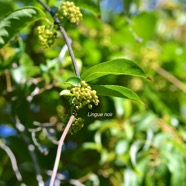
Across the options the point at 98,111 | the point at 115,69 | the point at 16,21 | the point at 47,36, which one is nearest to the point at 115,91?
the point at 115,69

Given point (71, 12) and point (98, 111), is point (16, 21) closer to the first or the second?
point (71, 12)

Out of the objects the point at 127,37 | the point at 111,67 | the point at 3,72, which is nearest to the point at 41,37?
the point at 111,67

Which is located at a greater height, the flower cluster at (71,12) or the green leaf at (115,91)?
the flower cluster at (71,12)

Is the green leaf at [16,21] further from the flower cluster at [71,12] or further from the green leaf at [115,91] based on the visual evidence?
the green leaf at [115,91]

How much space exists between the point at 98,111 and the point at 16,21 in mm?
627

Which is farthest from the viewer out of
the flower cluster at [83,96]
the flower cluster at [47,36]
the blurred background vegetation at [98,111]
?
the blurred background vegetation at [98,111]

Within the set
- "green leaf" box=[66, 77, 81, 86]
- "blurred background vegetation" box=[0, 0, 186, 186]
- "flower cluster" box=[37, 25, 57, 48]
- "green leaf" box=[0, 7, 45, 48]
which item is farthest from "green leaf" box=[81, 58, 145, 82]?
"blurred background vegetation" box=[0, 0, 186, 186]

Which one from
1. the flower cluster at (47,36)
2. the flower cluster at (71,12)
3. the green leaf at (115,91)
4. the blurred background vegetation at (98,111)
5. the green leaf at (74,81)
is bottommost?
the blurred background vegetation at (98,111)

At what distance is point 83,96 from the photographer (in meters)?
0.81

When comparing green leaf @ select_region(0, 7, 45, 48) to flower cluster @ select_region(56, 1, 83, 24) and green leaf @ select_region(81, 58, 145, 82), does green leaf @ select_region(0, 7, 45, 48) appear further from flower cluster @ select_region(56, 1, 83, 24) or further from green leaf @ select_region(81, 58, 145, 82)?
green leaf @ select_region(81, 58, 145, 82)

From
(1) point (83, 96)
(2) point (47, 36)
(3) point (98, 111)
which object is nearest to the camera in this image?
(1) point (83, 96)

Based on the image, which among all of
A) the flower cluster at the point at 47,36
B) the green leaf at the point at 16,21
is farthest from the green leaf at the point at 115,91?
the green leaf at the point at 16,21

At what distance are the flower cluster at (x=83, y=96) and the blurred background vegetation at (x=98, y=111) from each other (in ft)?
1.54

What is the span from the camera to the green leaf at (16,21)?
1.08 metres
